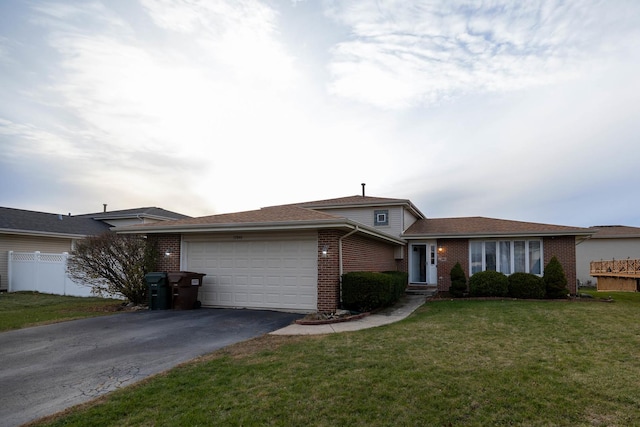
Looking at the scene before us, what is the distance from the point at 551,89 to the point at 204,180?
640 inches

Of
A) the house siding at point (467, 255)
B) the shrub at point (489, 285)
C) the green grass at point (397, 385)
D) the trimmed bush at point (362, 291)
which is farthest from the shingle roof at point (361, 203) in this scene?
the green grass at point (397, 385)

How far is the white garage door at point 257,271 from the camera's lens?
10258 millimetres

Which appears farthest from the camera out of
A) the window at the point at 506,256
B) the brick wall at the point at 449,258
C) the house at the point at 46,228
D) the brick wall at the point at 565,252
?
the house at the point at 46,228

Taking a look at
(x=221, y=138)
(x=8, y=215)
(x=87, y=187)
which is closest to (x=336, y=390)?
(x=221, y=138)

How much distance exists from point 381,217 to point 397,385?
1494 cm

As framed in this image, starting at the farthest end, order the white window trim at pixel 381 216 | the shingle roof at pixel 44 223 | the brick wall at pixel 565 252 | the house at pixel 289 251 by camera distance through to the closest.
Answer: the white window trim at pixel 381 216 < the shingle roof at pixel 44 223 < the brick wall at pixel 565 252 < the house at pixel 289 251

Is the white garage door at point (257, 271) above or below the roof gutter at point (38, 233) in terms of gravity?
below

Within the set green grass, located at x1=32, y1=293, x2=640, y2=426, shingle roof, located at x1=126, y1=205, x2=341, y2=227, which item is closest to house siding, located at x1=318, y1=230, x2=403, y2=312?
shingle roof, located at x1=126, y1=205, x2=341, y2=227

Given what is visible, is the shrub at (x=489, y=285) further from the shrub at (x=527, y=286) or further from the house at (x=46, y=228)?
the house at (x=46, y=228)

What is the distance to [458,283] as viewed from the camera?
14859 mm

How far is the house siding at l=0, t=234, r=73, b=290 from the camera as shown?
16875 mm

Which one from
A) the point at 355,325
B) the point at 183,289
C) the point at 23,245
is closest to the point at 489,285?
the point at 355,325

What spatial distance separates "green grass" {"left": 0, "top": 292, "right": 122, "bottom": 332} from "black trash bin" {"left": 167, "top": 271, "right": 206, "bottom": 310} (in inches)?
74.0

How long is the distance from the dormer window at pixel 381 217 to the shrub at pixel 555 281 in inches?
289
